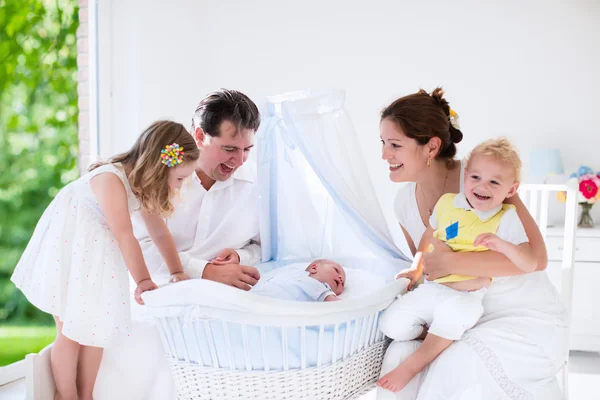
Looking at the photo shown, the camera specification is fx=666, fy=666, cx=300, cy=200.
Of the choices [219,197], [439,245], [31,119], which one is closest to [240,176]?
[219,197]

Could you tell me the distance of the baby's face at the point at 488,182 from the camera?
6.17 feet

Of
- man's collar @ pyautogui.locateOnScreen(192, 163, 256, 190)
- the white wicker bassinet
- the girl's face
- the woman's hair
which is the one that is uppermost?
the woman's hair

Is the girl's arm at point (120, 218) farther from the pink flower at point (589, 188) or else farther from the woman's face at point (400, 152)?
the pink flower at point (589, 188)

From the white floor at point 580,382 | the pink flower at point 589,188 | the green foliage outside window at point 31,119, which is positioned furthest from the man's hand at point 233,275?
the pink flower at point 589,188

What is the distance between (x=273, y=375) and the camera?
1.62 metres

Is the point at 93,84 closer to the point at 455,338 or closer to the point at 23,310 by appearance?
the point at 23,310

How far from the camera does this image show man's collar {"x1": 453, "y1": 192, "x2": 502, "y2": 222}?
1.92 m

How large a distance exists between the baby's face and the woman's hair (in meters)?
0.25

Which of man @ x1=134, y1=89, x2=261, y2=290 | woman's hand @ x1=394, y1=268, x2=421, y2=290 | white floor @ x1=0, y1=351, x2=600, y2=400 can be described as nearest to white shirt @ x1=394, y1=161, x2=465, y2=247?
woman's hand @ x1=394, y1=268, x2=421, y2=290

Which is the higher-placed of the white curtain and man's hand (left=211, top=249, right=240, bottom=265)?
the white curtain

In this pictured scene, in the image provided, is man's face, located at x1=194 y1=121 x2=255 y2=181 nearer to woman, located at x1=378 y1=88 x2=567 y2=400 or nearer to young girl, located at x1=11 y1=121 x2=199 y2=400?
young girl, located at x1=11 y1=121 x2=199 y2=400

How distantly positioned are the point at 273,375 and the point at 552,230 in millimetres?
2578

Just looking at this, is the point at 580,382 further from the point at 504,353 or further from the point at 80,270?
the point at 80,270

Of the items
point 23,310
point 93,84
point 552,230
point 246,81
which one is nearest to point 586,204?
point 552,230
